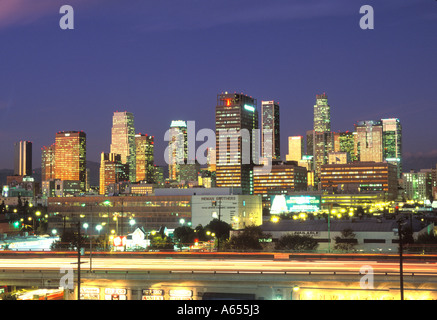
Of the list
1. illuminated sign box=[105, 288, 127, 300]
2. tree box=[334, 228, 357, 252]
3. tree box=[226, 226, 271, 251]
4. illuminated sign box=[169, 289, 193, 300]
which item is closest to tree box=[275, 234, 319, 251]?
tree box=[334, 228, 357, 252]

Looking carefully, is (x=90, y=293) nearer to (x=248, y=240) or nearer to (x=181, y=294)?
(x=181, y=294)

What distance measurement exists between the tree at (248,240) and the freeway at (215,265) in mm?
28644

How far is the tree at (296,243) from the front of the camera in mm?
70062

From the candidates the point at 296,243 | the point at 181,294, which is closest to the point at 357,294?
the point at 181,294

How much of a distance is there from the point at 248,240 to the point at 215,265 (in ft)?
113

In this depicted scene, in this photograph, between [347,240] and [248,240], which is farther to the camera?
[248,240]

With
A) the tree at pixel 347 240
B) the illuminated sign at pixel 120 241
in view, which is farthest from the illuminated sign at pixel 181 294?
the tree at pixel 347 240

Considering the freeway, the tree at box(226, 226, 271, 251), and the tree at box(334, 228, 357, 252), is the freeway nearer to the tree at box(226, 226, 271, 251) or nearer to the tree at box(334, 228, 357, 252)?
the tree at box(226, 226, 271, 251)

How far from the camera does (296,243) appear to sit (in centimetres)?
7106

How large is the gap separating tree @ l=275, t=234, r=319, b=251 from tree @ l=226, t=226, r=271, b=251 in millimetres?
2895

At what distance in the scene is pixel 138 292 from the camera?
33094 millimetres
